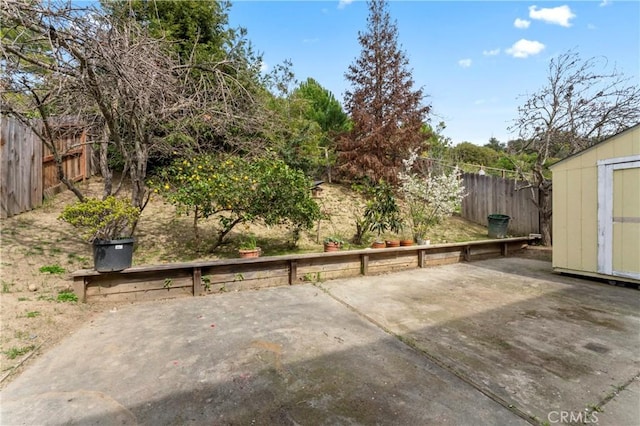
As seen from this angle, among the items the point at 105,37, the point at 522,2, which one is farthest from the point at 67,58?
the point at 522,2

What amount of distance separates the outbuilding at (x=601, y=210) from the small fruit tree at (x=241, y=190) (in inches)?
161

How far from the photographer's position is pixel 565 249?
4852mm

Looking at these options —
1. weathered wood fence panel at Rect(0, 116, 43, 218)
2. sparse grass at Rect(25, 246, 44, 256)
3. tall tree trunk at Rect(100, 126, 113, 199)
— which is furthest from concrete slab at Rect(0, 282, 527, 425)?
weathered wood fence panel at Rect(0, 116, 43, 218)

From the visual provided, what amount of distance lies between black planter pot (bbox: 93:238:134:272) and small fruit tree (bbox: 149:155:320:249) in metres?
1.08

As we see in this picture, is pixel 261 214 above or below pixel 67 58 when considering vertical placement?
below

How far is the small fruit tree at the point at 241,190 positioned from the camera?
14.2 ft

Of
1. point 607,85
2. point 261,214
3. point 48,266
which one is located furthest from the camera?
point 607,85

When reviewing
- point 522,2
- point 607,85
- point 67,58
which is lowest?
point 67,58

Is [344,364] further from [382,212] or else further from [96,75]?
[382,212]

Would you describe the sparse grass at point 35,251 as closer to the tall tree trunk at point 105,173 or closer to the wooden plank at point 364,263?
the tall tree trunk at point 105,173

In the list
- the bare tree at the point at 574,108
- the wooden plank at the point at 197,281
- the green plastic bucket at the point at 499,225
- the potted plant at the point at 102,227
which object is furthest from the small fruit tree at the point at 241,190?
the bare tree at the point at 574,108

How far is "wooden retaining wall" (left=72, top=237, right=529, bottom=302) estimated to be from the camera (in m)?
3.46

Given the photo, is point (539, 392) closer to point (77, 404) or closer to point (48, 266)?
point (77, 404)

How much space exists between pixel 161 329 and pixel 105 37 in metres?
2.96
